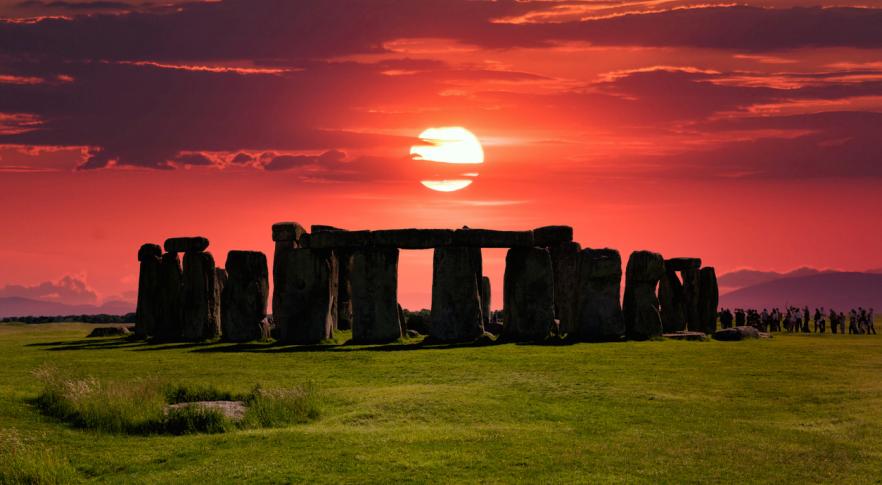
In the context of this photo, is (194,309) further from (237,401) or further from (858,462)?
(858,462)

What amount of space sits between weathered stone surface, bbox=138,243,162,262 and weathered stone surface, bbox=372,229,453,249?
1126 cm

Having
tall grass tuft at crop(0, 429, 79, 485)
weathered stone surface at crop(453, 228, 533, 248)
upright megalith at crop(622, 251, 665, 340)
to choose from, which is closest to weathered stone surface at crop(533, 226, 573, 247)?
upright megalith at crop(622, 251, 665, 340)

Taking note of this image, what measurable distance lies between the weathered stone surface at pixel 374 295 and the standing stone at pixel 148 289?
34.4 ft

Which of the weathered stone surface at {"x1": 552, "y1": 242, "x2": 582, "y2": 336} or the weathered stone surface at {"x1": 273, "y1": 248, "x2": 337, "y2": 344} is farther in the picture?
the weathered stone surface at {"x1": 552, "y1": 242, "x2": 582, "y2": 336}

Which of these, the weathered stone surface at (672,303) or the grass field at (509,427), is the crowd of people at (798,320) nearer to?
the weathered stone surface at (672,303)

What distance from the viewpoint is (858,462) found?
16.7 m

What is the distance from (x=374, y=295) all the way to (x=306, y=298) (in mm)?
2756

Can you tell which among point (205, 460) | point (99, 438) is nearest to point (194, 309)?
point (99, 438)

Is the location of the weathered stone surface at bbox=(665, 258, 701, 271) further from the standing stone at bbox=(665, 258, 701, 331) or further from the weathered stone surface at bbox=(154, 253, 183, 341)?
the weathered stone surface at bbox=(154, 253, 183, 341)

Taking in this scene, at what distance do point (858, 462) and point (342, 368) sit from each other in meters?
16.1

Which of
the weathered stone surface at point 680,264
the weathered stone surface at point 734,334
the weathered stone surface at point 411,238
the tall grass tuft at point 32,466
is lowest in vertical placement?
the tall grass tuft at point 32,466

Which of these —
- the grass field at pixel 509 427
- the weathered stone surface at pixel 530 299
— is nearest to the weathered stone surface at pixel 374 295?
the weathered stone surface at pixel 530 299

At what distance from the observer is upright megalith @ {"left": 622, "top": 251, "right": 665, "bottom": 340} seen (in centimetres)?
3966

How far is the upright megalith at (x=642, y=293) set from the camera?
39656mm
